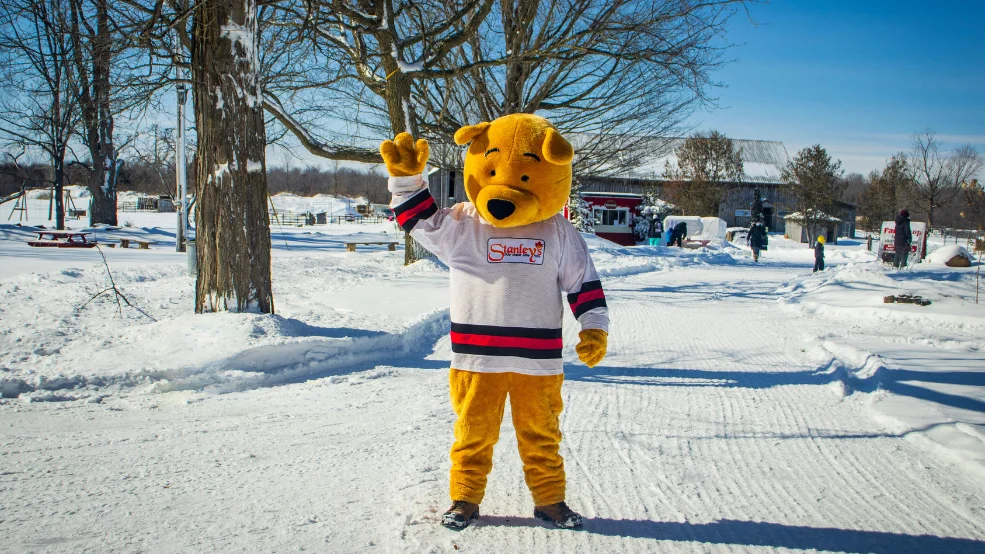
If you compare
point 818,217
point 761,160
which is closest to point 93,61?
point 818,217

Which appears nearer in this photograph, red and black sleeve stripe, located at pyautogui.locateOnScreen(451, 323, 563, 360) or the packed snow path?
the packed snow path

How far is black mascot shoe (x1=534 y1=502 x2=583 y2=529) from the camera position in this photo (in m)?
2.70

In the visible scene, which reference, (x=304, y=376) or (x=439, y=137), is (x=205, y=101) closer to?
(x=304, y=376)

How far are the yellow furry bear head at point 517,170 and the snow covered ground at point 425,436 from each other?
4.50 ft

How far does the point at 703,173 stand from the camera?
4897cm

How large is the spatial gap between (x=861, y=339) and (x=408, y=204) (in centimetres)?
648

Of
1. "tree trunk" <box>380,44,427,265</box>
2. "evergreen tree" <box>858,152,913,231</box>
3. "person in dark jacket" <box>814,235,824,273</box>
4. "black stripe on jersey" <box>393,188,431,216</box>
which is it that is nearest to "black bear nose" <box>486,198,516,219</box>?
"black stripe on jersey" <box>393,188,431,216</box>

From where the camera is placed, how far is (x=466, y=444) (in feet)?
9.04

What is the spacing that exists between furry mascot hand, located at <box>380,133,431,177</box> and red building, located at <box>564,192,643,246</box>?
34611mm

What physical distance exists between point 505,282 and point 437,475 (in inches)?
44.7

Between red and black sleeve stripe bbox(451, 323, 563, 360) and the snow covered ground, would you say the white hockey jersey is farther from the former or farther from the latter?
the snow covered ground

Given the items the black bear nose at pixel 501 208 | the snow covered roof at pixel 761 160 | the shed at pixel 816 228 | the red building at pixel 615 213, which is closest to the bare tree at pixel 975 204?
the shed at pixel 816 228

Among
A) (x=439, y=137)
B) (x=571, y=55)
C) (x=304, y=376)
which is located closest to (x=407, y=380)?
(x=304, y=376)

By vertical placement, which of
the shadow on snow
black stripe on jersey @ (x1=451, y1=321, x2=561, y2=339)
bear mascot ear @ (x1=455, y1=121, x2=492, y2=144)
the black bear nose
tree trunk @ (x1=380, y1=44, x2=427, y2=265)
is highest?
tree trunk @ (x1=380, y1=44, x2=427, y2=265)
